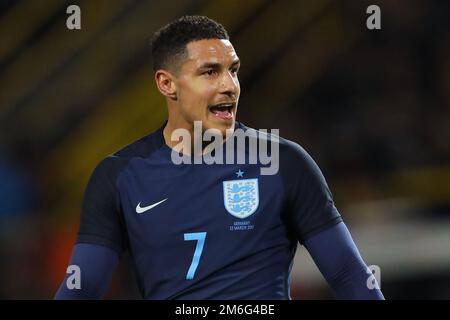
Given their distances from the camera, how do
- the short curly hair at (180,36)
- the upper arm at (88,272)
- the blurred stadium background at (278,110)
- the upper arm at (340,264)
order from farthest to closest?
the blurred stadium background at (278,110) → the short curly hair at (180,36) → the upper arm at (88,272) → the upper arm at (340,264)

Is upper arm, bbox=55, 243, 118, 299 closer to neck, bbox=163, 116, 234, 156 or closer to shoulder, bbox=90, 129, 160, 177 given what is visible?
shoulder, bbox=90, 129, 160, 177

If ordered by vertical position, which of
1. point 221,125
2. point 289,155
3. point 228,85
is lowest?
point 289,155

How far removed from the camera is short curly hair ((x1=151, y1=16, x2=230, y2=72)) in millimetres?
3141

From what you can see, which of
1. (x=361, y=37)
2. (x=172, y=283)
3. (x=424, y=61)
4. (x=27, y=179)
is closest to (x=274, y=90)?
(x=361, y=37)

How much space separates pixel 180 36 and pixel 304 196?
2.55ft

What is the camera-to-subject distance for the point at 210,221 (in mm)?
2990

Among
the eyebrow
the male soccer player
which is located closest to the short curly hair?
the male soccer player

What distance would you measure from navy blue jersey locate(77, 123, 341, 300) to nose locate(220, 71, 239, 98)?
0.67ft

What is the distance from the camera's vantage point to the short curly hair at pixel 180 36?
10.3 feet

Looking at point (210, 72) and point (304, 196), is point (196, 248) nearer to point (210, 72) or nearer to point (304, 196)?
point (304, 196)

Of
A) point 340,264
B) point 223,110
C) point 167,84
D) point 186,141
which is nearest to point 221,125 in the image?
point 223,110

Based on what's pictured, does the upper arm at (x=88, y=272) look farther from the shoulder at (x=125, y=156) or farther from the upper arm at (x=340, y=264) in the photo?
the upper arm at (x=340, y=264)

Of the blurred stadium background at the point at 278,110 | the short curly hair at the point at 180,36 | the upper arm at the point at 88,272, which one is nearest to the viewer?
the upper arm at the point at 88,272

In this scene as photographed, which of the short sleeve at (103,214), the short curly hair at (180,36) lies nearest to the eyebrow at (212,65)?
the short curly hair at (180,36)
